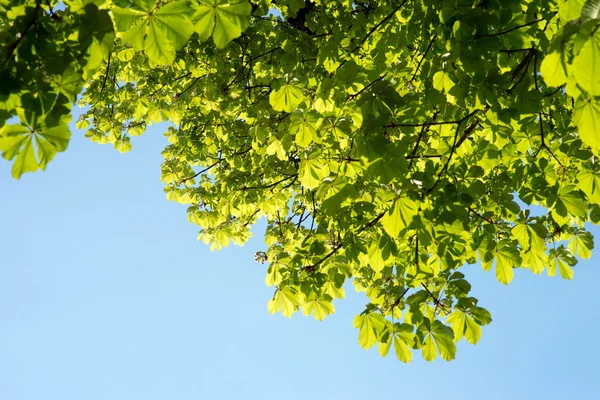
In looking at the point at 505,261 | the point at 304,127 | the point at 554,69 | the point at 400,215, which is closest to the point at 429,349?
the point at 505,261

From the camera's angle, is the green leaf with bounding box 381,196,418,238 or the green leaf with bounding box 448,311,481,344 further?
the green leaf with bounding box 448,311,481,344

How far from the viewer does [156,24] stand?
153 centimetres

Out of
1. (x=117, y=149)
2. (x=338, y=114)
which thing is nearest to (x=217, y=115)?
(x=117, y=149)

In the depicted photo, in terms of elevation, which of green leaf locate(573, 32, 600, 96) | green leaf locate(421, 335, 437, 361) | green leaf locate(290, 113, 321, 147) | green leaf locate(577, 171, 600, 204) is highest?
green leaf locate(290, 113, 321, 147)

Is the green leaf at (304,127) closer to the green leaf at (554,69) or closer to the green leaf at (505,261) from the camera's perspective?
the green leaf at (505,261)

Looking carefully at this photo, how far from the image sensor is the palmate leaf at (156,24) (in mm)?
1494

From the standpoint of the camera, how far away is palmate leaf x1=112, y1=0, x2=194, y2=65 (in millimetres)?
1494

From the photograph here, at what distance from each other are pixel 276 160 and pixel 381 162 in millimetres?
3085

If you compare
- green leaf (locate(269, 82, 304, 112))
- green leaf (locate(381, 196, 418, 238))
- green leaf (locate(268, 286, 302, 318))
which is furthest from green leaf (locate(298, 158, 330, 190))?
green leaf (locate(381, 196, 418, 238))

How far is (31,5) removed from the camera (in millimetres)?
1473

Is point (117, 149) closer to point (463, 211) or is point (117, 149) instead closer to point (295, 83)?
point (295, 83)

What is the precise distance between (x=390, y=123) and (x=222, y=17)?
1214 millimetres

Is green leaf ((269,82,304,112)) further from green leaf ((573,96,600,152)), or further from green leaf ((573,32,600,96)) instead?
green leaf ((573,32,600,96))

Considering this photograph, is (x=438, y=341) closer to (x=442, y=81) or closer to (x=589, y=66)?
(x=442, y=81)
